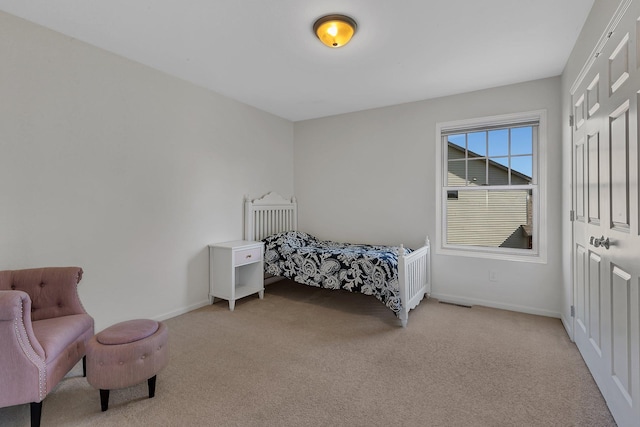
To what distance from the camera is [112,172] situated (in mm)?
2732

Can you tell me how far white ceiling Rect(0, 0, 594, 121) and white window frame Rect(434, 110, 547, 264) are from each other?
39 cm

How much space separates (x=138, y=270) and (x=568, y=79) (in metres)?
4.31

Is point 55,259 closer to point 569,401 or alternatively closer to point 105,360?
point 105,360

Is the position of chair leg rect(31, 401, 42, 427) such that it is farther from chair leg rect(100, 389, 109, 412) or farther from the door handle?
the door handle

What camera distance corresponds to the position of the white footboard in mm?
Answer: 2984

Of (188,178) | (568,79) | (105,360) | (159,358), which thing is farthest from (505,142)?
(105,360)

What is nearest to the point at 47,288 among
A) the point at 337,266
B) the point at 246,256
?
the point at 246,256

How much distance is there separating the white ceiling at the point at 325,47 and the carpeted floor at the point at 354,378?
249 cm

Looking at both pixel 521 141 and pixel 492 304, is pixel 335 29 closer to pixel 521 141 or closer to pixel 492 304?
pixel 521 141

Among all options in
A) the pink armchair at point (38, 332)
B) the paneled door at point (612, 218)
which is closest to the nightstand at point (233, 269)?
the pink armchair at point (38, 332)

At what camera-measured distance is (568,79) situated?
2.75 m

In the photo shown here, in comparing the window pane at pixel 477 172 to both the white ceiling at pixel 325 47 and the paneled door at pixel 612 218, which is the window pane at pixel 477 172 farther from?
the paneled door at pixel 612 218

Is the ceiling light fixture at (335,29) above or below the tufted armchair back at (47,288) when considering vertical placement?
above

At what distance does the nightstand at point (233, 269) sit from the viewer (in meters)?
3.45
